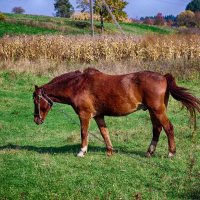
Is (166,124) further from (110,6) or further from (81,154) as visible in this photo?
(110,6)

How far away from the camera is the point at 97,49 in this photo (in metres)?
26.8

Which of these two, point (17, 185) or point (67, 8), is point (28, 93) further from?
point (67, 8)

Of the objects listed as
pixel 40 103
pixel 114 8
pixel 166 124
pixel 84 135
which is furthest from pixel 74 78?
pixel 114 8

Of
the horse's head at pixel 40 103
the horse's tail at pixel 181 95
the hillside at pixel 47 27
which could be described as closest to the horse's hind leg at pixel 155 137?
the horse's tail at pixel 181 95

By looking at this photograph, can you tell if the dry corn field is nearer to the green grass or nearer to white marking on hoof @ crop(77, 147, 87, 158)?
the green grass

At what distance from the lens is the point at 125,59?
26.1 m

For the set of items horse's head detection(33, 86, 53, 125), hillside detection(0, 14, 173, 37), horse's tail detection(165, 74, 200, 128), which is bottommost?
hillside detection(0, 14, 173, 37)

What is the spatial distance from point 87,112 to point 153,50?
55.0ft

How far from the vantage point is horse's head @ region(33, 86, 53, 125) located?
9.55 metres

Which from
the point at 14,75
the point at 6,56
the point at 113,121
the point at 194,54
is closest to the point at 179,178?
the point at 113,121

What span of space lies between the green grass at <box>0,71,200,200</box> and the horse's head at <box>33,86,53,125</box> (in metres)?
0.80

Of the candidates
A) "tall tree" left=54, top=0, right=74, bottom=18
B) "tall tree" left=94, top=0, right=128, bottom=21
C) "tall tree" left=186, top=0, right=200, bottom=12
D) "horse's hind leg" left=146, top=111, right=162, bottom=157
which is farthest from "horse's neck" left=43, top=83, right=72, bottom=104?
"tall tree" left=186, top=0, right=200, bottom=12

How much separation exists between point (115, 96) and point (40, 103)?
167 cm

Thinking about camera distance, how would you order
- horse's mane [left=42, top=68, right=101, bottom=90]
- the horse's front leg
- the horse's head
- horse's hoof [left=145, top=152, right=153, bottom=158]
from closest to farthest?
horse's hoof [left=145, top=152, right=153, bottom=158], the horse's front leg, horse's mane [left=42, top=68, right=101, bottom=90], the horse's head
